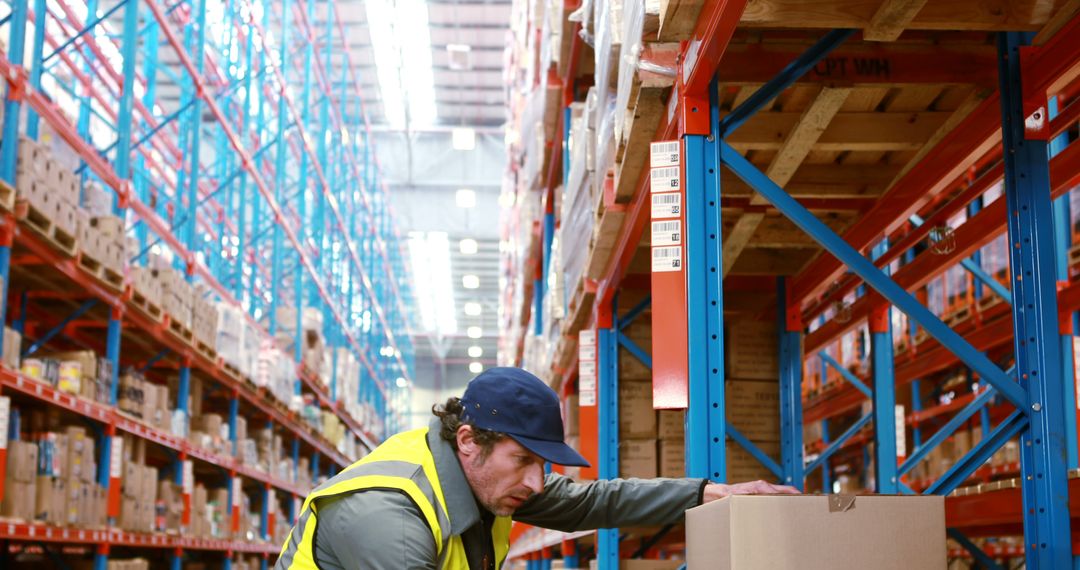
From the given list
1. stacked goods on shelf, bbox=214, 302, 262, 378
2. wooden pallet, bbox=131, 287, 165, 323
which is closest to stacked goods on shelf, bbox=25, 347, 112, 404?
wooden pallet, bbox=131, 287, 165, 323

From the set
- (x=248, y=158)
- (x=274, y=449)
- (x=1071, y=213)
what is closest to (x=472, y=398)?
(x=1071, y=213)

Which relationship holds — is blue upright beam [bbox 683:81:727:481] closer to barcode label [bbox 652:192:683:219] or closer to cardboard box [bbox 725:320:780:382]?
barcode label [bbox 652:192:683:219]

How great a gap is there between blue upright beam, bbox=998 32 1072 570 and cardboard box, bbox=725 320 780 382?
269 cm

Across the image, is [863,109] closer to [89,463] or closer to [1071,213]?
[1071,213]

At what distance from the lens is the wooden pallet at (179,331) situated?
949 centimetres

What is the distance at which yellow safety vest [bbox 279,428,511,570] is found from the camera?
254 centimetres

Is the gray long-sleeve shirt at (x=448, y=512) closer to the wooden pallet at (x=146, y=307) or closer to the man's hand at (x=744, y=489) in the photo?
the man's hand at (x=744, y=489)

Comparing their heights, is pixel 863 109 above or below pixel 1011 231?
above

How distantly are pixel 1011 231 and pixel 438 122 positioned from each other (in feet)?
89.4

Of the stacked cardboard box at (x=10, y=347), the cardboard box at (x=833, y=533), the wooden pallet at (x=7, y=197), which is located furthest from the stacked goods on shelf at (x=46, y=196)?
the cardboard box at (x=833, y=533)

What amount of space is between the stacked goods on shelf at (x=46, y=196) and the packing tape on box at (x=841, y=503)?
5.49 m

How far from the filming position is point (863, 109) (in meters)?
4.27

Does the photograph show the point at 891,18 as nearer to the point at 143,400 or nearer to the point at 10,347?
the point at 10,347

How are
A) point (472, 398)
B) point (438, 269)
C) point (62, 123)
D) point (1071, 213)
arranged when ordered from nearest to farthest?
point (472, 398), point (62, 123), point (1071, 213), point (438, 269)
